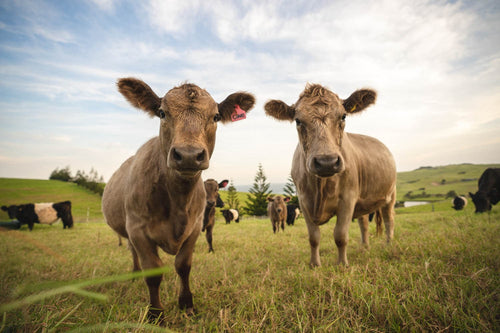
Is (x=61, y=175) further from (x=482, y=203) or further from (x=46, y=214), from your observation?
(x=482, y=203)

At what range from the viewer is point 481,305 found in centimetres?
189

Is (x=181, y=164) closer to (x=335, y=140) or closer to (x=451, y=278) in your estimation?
(x=335, y=140)

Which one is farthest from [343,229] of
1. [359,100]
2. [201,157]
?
[201,157]

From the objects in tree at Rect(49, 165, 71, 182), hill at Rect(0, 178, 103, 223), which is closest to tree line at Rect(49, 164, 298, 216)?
hill at Rect(0, 178, 103, 223)

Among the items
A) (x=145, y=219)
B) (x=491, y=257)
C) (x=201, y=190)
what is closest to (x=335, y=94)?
(x=201, y=190)

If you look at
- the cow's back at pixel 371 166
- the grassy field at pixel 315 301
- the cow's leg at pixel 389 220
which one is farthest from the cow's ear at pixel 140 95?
the cow's leg at pixel 389 220

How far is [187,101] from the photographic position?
2.74m

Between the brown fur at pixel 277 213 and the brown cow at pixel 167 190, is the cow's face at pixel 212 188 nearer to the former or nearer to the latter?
the brown cow at pixel 167 190

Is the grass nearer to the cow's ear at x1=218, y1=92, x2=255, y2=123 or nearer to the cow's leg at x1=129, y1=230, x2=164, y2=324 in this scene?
the cow's leg at x1=129, y1=230, x2=164, y2=324

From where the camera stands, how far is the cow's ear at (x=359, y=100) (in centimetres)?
430

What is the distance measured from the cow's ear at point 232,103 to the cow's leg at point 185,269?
1.67m

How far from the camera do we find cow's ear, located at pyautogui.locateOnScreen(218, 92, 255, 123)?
137 inches

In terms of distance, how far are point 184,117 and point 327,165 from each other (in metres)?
1.80

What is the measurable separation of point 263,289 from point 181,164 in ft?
5.74
